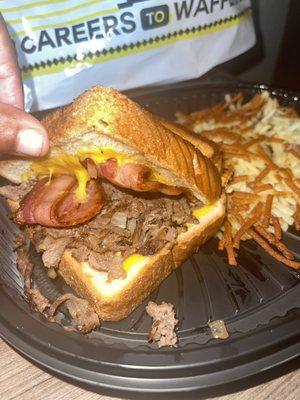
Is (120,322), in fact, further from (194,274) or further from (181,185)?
(181,185)

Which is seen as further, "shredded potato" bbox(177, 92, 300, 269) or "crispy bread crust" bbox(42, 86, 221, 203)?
"shredded potato" bbox(177, 92, 300, 269)

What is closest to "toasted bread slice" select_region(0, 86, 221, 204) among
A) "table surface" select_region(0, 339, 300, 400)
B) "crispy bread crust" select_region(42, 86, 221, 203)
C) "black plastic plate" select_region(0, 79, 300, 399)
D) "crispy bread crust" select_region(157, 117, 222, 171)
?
"crispy bread crust" select_region(42, 86, 221, 203)

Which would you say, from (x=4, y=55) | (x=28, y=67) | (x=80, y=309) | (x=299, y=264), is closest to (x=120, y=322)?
Answer: (x=80, y=309)

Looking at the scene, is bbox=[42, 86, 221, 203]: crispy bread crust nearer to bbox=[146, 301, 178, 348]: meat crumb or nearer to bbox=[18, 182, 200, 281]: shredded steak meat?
bbox=[18, 182, 200, 281]: shredded steak meat

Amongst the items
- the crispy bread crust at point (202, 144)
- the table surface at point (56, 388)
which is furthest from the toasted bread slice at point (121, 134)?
→ the table surface at point (56, 388)

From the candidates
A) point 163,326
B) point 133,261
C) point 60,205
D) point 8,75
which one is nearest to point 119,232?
point 133,261
